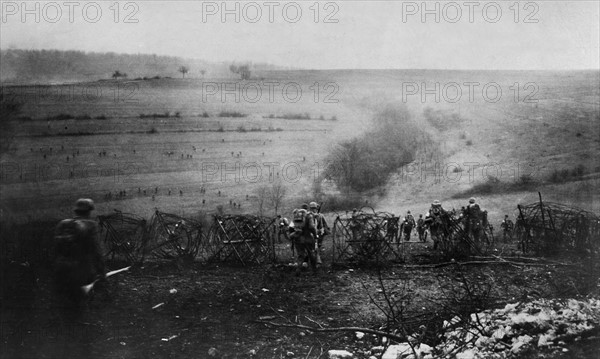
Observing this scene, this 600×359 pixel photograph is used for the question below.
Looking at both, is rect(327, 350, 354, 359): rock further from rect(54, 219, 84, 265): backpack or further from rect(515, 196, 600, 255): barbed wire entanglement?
rect(515, 196, 600, 255): barbed wire entanglement

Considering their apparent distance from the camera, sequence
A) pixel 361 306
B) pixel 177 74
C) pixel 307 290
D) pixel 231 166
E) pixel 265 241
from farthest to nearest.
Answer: pixel 231 166 < pixel 177 74 < pixel 265 241 < pixel 307 290 < pixel 361 306

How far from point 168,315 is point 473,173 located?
19.1 metres

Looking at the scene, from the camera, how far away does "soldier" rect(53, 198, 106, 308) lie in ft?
18.4

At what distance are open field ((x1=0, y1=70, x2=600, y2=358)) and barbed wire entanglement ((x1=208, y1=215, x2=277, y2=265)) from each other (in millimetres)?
413

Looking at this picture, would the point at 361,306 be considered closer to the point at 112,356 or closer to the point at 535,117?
the point at 112,356

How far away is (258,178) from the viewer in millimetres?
19766

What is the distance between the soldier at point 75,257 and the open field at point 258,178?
1034 mm

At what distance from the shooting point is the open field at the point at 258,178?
7547 mm

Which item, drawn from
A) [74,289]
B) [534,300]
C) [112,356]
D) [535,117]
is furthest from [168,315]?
[535,117]

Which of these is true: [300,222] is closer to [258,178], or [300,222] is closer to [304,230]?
[304,230]

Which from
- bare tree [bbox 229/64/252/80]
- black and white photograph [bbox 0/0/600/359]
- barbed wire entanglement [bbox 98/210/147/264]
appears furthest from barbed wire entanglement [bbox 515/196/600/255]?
bare tree [bbox 229/64/252/80]

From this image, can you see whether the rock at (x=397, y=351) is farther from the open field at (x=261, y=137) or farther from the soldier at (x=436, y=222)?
the open field at (x=261, y=137)

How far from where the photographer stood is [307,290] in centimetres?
970

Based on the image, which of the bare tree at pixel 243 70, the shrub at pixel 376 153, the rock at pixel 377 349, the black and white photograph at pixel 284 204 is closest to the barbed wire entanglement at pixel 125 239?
the black and white photograph at pixel 284 204
